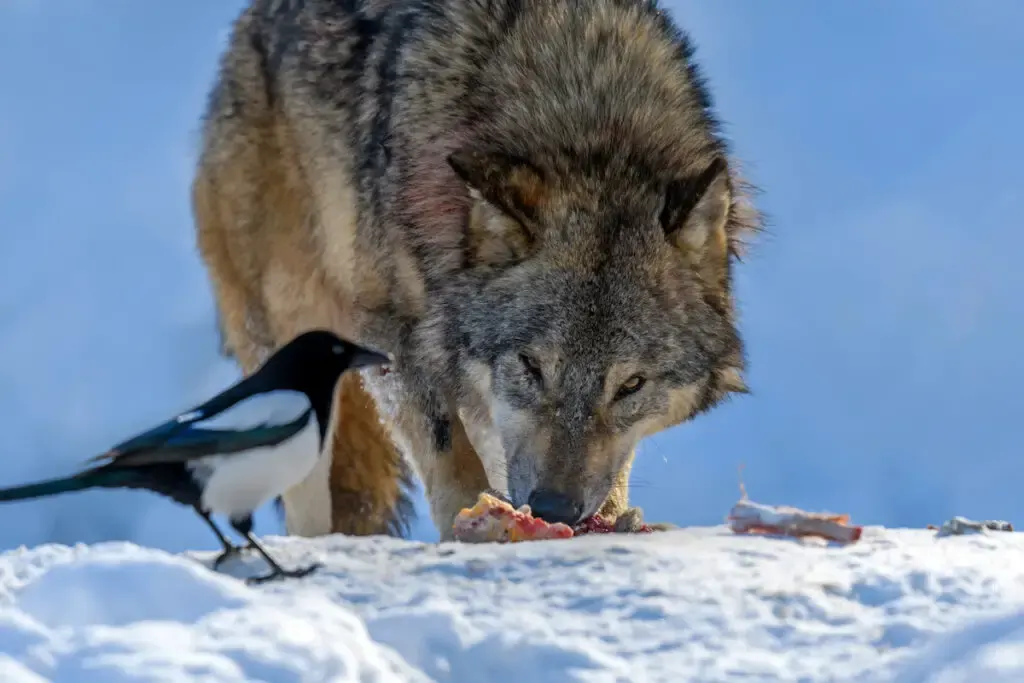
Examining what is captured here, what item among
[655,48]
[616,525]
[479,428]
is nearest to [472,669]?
[616,525]

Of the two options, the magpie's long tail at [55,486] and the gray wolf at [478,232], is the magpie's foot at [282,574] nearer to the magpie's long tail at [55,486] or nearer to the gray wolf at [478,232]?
the magpie's long tail at [55,486]

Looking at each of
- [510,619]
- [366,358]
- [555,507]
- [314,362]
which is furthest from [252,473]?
[555,507]

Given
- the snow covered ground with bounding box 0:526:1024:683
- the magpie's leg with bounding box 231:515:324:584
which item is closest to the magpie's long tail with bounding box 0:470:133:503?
the snow covered ground with bounding box 0:526:1024:683

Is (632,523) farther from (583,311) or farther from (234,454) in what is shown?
(234,454)

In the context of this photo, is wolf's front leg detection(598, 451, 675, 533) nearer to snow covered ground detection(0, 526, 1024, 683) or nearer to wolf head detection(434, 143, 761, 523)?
wolf head detection(434, 143, 761, 523)

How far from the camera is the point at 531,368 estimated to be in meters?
4.09

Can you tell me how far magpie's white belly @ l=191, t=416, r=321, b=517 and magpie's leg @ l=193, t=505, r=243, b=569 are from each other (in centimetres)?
3

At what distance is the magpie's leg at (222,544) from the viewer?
2.87 metres

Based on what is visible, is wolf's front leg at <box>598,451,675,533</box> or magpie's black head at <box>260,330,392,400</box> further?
wolf's front leg at <box>598,451,675,533</box>

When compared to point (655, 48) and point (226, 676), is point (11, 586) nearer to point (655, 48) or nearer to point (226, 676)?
point (226, 676)

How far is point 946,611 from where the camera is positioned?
259 centimetres

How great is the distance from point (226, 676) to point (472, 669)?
537 millimetres

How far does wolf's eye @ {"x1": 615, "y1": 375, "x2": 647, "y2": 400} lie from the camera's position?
4074mm

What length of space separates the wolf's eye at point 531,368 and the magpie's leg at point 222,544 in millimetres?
1437
